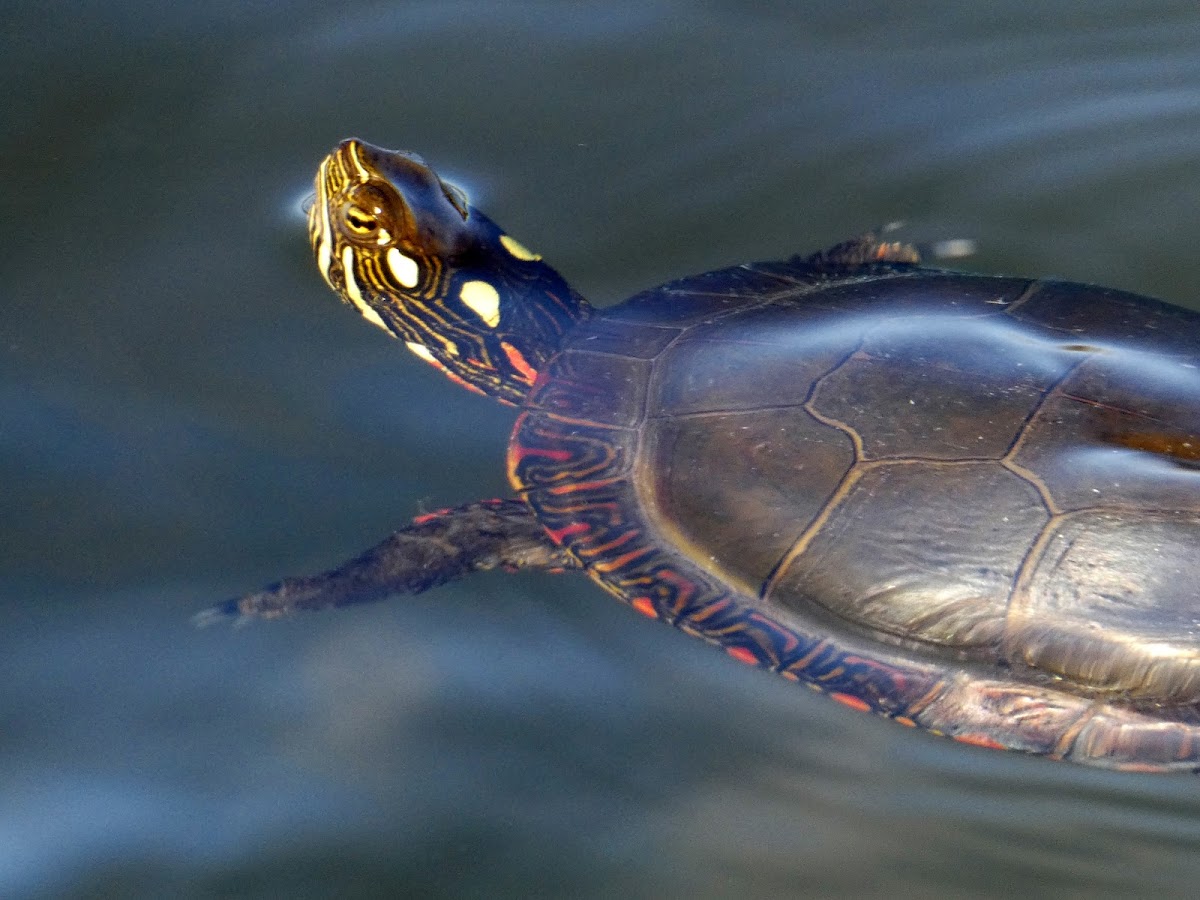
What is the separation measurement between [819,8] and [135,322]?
3.59 meters

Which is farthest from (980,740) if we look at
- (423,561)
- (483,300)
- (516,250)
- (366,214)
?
(366,214)

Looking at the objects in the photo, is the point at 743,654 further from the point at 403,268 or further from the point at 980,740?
the point at 403,268

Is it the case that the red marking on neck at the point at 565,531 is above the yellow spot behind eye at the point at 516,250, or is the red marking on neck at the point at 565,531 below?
below

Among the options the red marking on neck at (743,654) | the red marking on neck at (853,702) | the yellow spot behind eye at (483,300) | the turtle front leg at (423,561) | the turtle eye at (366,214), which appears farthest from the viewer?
the yellow spot behind eye at (483,300)

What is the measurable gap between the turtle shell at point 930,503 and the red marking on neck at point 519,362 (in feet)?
1.93

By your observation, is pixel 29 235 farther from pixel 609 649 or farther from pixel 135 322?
pixel 609 649

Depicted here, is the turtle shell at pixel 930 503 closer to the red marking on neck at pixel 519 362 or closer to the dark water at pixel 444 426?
the dark water at pixel 444 426

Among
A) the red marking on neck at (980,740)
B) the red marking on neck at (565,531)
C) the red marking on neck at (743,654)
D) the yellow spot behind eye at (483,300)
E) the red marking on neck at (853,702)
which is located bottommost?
the red marking on neck at (980,740)

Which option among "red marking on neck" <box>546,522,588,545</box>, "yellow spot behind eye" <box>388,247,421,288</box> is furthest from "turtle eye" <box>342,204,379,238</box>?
"red marking on neck" <box>546,522,588,545</box>

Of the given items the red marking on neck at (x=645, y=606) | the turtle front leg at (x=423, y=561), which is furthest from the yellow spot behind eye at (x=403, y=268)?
the red marking on neck at (x=645, y=606)

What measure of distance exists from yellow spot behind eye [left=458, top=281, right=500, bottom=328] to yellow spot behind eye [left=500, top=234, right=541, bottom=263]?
18 cm

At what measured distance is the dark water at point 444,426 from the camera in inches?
136

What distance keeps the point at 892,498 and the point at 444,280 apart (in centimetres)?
209

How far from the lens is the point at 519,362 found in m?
4.59
